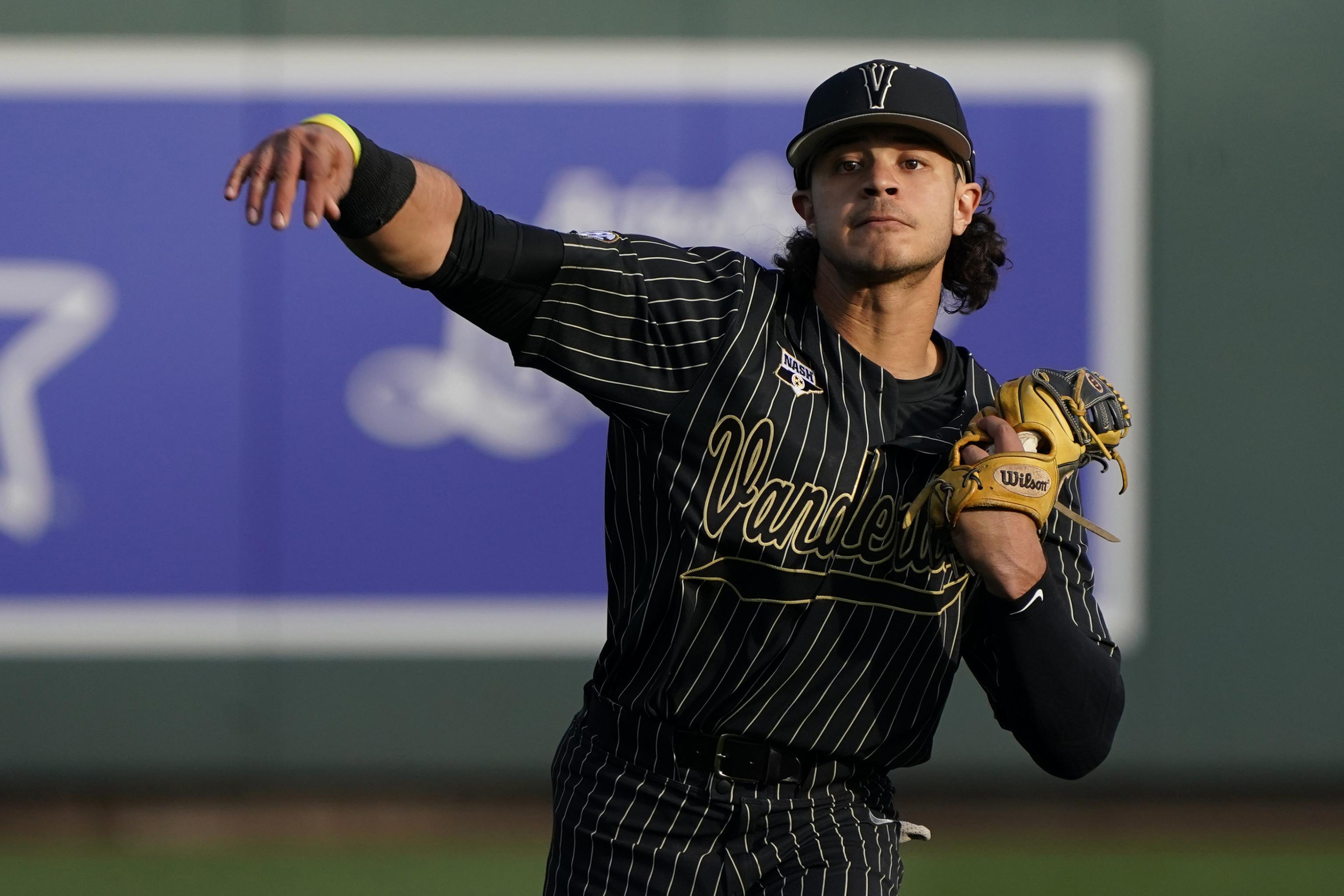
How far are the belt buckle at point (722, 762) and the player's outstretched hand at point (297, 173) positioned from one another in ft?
3.34

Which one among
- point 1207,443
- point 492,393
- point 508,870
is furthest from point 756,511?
point 1207,443

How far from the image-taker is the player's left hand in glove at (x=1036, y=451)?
2137mm

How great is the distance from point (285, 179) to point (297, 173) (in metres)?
0.03

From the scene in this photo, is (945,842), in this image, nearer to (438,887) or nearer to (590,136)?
(438,887)

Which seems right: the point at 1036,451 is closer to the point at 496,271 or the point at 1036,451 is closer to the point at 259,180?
the point at 496,271

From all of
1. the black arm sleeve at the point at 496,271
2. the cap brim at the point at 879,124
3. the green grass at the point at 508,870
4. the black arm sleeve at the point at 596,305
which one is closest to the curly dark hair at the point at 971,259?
the cap brim at the point at 879,124

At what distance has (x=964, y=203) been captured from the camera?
263cm

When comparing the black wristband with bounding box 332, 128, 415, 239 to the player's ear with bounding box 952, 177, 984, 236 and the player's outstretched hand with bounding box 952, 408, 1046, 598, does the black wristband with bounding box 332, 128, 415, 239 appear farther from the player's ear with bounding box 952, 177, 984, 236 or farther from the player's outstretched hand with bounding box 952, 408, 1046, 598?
the player's ear with bounding box 952, 177, 984, 236

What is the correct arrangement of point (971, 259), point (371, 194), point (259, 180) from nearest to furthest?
point (259, 180) → point (371, 194) → point (971, 259)

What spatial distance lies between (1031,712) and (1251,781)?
3398 millimetres

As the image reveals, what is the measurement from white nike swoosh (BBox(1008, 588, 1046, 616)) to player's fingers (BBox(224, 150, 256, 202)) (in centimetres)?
128

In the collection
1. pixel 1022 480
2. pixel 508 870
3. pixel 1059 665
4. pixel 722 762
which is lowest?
pixel 508 870

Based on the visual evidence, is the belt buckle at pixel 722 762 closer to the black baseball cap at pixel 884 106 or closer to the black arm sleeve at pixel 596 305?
the black arm sleeve at pixel 596 305

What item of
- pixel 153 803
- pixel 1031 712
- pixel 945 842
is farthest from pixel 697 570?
pixel 153 803
